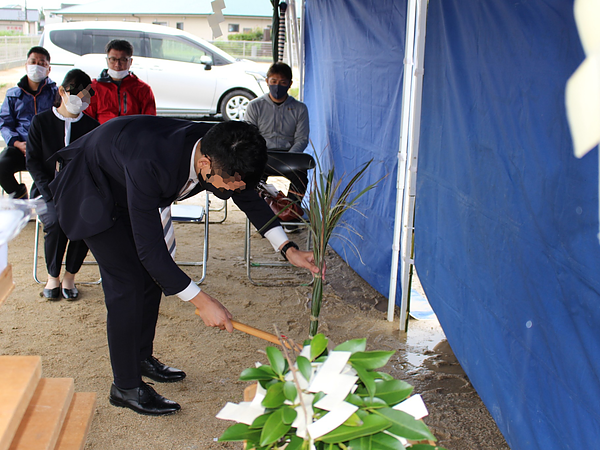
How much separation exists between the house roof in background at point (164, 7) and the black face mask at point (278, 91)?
631 inches

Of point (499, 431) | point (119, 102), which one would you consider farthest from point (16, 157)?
point (499, 431)

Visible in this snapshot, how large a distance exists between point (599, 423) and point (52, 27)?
10418 millimetres

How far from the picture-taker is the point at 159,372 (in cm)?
271

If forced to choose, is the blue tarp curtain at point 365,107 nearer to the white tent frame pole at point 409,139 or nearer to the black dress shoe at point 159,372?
the white tent frame pole at point 409,139

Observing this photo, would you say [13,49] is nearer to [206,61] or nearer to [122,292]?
[206,61]

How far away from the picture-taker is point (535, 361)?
1.97 meters

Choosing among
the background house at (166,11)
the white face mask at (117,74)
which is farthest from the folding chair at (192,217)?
the background house at (166,11)

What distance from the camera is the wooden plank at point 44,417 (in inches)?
56.8

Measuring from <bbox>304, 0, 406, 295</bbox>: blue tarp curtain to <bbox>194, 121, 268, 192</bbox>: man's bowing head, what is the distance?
5.98 feet

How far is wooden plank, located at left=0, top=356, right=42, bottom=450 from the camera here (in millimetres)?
1211

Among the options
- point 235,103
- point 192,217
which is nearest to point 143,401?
point 192,217

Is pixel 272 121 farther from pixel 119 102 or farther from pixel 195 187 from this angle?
pixel 195 187

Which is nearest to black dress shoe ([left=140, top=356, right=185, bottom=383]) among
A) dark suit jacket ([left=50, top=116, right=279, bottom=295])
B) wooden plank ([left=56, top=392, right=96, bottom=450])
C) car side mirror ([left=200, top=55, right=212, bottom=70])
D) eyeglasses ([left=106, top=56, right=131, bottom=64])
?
wooden plank ([left=56, top=392, right=96, bottom=450])

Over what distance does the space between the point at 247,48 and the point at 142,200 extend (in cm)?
2573
